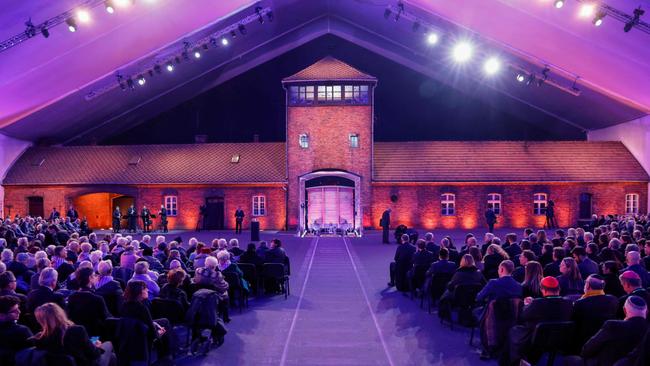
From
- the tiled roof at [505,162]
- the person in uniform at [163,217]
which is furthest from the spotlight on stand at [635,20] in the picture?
the person in uniform at [163,217]

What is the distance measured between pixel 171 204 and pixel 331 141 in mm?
10396

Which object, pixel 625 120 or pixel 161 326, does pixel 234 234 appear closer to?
pixel 161 326

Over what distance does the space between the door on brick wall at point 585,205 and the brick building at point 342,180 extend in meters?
0.11

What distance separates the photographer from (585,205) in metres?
28.2

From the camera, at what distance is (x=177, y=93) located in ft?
104

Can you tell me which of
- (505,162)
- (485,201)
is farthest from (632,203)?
(485,201)

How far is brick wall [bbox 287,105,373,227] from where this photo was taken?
2702cm

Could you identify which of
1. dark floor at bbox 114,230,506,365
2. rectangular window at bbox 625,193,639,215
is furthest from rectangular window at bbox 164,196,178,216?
rectangular window at bbox 625,193,639,215

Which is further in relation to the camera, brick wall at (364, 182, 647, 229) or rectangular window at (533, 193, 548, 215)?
rectangular window at (533, 193, 548, 215)

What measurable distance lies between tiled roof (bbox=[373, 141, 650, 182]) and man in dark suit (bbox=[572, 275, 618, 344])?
21.5 meters

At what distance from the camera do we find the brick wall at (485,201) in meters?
27.8

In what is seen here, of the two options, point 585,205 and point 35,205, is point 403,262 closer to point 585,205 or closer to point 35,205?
point 585,205

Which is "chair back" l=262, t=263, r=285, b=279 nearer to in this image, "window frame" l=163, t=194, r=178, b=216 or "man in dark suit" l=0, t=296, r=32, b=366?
"man in dark suit" l=0, t=296, r=32, b=366

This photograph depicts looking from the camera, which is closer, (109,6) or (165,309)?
(165,309)
